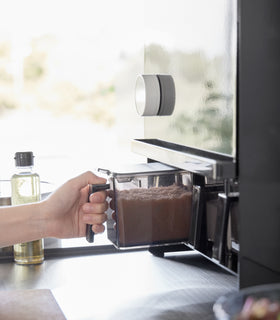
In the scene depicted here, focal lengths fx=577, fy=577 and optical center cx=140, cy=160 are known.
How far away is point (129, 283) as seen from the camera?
107 centimetres

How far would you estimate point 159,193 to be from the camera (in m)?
0.99

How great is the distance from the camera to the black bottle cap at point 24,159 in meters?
1.19

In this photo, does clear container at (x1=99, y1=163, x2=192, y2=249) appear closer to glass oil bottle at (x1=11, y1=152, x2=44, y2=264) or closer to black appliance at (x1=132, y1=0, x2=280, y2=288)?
black appliance at (x1=132, y1=0, x2=280, y2=288)

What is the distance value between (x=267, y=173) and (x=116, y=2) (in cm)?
445

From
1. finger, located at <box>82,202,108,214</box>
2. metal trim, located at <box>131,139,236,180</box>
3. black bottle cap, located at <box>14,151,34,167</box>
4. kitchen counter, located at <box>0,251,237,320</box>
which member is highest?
metal trim, located at <box>131,139,236,180</box>

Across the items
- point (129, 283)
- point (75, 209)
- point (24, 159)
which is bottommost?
point (129, 283)

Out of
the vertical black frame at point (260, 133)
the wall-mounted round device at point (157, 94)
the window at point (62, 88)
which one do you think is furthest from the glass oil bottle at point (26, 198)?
the window at point (62, 88)

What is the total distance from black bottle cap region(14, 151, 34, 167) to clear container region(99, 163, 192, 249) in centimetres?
26

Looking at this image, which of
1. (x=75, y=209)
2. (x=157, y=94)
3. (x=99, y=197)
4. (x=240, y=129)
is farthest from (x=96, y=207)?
(x=240, y=129)

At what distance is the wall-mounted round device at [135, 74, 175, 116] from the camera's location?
0.94 meters

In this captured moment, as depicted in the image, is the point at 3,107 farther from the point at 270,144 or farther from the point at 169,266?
the point at 270,144

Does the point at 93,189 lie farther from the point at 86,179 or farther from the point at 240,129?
the point at 240,129

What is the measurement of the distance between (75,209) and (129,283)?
23 cm

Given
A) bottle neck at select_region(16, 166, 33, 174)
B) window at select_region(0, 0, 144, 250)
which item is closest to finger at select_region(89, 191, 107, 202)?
bottle neck at select_region(16, 166, 33, 174)
